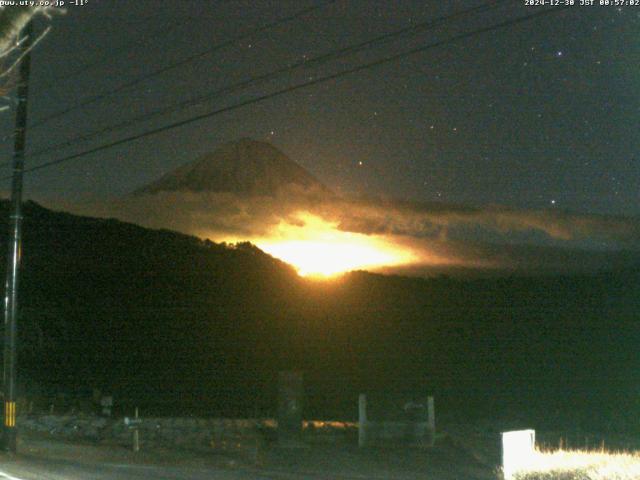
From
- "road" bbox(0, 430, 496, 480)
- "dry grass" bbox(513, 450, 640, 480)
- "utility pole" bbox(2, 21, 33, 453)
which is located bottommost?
"road" bbox(0, 430, 496, 480)

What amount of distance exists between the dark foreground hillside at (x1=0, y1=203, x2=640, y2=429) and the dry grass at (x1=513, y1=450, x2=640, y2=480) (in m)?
22.6

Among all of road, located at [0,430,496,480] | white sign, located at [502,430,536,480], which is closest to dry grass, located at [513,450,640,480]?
white sign, located at [502,430,536,480]

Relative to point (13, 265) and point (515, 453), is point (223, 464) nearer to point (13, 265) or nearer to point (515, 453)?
point (13, 265)

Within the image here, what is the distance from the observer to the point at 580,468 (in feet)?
47.1

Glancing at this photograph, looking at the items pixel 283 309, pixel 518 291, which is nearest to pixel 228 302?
pixel 283 309

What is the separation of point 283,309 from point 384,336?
7.97 meters

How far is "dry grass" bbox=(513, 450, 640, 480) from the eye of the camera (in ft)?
44.1

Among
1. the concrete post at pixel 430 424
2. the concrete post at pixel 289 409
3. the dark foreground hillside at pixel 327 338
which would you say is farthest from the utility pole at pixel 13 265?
the dark foreground hillside at pixel 327 338

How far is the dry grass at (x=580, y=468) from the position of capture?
1344cm

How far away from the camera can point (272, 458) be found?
2205 cm

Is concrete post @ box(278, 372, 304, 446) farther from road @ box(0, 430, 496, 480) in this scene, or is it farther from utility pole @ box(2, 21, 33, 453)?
utility pole @ box(2, 21, 33, 453)

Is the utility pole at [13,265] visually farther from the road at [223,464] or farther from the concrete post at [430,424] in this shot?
the concrete post at [430,424]

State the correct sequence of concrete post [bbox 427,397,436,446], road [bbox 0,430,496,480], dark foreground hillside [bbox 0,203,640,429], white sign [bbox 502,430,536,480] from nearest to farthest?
white sign [bbox 502,430,536,480], road [bbox 0,430,496,480], concrete post [bbox 427,397,436,446], dark foreground hillside [bbox 0,203,640,429]

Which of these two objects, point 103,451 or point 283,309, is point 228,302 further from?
point 103,451
